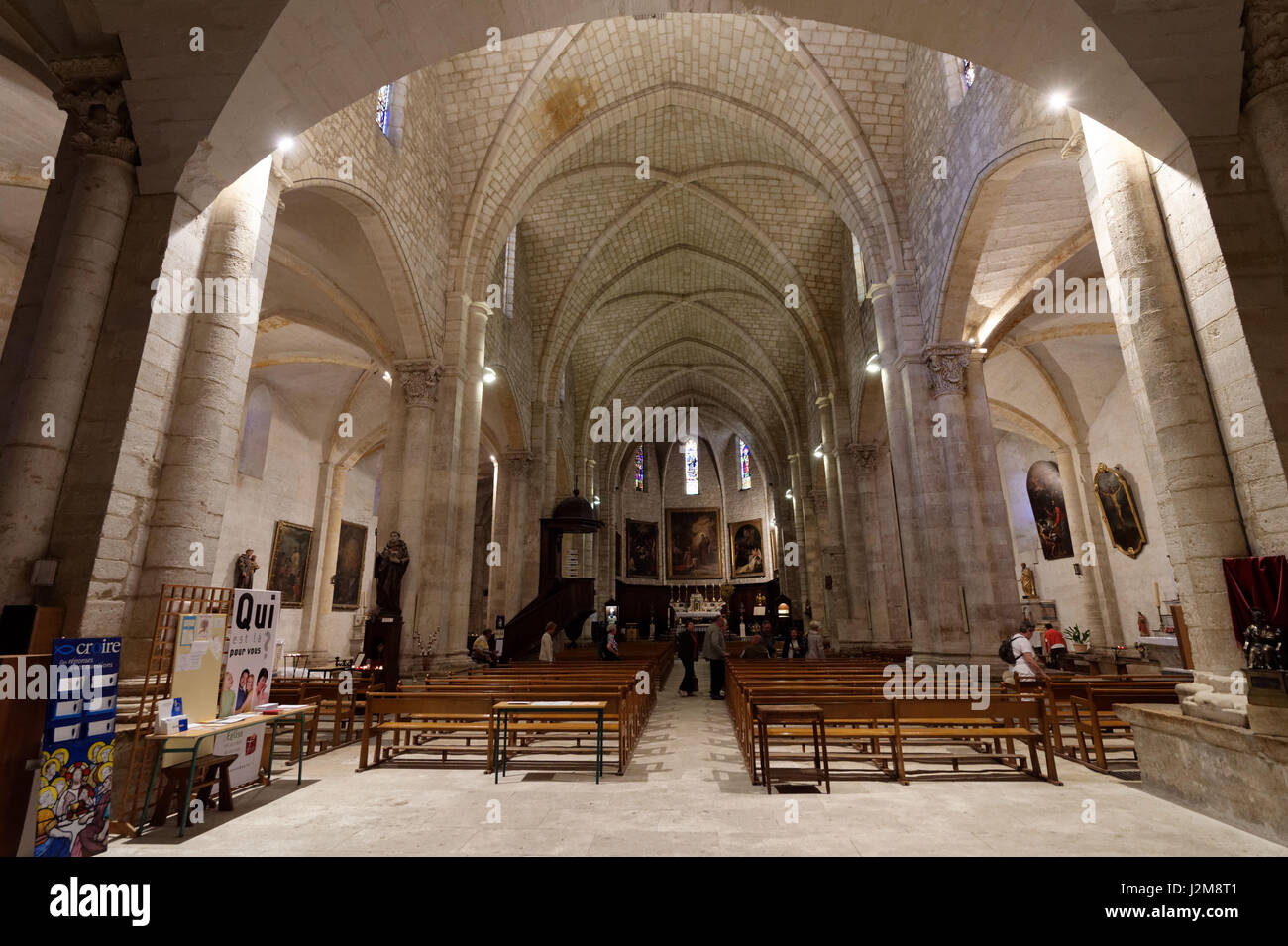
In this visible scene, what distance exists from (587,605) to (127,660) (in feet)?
42.6

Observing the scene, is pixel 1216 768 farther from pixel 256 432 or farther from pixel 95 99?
pixel 256 432

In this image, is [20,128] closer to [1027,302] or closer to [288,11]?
[288,11]

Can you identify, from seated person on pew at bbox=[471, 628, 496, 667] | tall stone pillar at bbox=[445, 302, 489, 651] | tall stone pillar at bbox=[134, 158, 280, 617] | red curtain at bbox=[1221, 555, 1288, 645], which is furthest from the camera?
seated person on pew at bbox=[471, 628, 496, 667]

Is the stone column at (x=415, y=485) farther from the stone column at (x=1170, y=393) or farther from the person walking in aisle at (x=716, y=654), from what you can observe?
the stone column at (x=1170, y=393)

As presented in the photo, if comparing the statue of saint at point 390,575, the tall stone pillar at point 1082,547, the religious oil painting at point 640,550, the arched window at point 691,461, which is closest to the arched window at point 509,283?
the statue of saint at point 390,575

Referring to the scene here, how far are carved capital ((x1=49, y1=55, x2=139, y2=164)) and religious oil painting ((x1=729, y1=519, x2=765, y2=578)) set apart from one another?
104 ft

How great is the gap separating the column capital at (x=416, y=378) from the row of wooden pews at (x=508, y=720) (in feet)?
17.7

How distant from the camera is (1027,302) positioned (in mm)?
11812

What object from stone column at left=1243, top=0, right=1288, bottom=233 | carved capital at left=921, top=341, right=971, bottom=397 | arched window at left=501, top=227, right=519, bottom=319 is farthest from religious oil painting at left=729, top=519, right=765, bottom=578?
stone column at left=1243, top=0, right=1288, bottom=233

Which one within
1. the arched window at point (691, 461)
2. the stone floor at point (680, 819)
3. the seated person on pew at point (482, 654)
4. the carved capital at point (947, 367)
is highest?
the arched window at point (691, 461)

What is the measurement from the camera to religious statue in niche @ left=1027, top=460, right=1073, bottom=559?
18375 millimetres

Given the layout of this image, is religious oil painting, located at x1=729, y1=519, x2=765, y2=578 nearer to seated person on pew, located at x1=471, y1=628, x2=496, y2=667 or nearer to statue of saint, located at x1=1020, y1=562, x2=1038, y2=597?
statue of saint, located at x1=1020, y1=562, x2=1038, y2=597

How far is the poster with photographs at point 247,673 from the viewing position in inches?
172

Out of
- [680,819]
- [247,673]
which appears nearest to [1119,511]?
[680,819]
